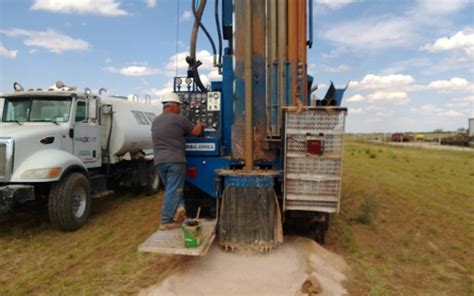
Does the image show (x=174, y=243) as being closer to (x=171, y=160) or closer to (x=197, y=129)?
(x=171, y=160)

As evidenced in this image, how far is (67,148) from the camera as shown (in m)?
7.57

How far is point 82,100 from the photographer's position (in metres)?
8.04

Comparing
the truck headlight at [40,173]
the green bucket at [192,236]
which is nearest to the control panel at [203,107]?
the green bucket at [192,236]

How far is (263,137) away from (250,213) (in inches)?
42.5

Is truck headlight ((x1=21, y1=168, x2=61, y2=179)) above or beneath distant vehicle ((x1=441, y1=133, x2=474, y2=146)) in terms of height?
beneath

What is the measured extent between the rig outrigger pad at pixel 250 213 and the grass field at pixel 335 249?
0.73m

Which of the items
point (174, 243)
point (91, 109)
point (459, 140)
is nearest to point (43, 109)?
point (91, 109)

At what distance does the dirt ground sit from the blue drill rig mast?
0.83 feet

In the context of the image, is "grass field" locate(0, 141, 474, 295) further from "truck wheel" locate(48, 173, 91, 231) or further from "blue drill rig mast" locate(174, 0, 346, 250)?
"blue drill rig mast" locate(174, 0, 346, 250)

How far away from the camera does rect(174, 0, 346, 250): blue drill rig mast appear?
15.3 feet

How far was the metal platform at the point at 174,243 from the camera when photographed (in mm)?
4277

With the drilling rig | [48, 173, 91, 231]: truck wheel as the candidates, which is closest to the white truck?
[48, 173, 91, 231]: truck wheel

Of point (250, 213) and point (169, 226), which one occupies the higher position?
point (250, 213)

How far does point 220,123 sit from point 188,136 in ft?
1.65
